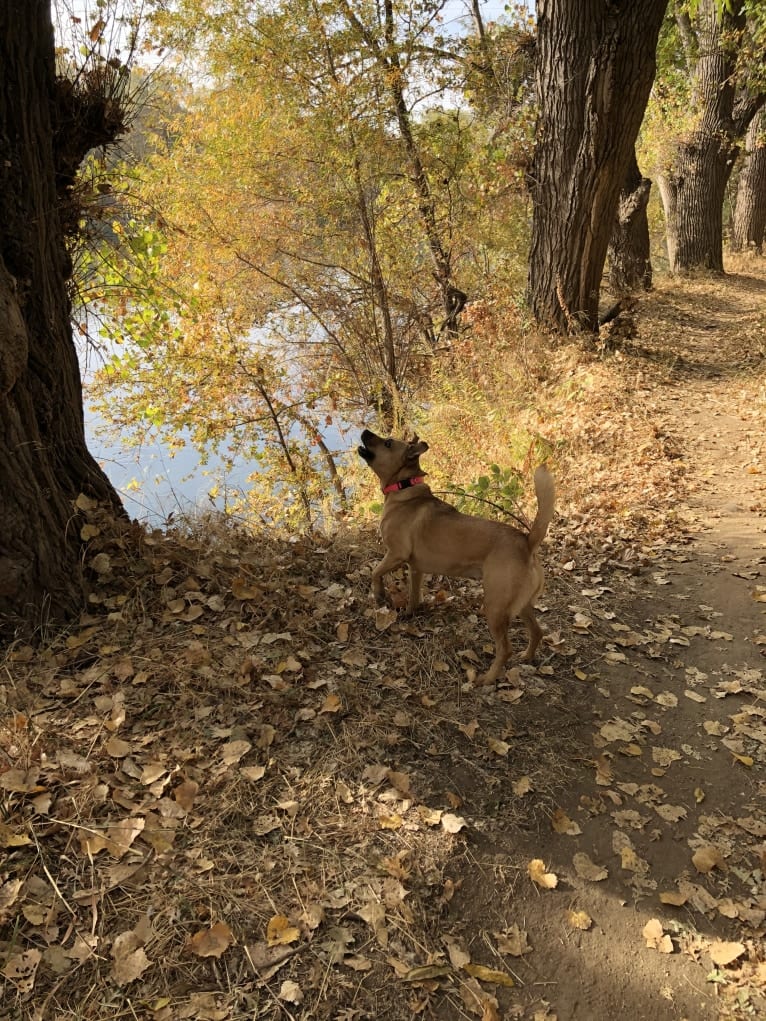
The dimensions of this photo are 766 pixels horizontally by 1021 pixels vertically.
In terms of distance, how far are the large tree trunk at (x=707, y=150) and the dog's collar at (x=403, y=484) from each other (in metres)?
15.7

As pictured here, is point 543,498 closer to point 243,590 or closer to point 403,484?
point 403,484

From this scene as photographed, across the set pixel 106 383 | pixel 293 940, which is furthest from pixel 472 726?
pixel 106 383

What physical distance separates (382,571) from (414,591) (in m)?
0.29

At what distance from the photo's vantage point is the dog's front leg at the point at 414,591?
4645 mm

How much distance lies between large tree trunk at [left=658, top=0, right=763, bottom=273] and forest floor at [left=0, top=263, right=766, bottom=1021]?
570 inches

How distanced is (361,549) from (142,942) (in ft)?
11.5

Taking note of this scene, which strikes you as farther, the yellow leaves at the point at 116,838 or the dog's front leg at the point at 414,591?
the dog's front leg at the point at 414,591

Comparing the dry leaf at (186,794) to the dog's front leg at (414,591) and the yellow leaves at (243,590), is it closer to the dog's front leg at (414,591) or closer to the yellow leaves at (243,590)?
the yellow leaves at (243,590)

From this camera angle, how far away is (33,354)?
3.96 meters

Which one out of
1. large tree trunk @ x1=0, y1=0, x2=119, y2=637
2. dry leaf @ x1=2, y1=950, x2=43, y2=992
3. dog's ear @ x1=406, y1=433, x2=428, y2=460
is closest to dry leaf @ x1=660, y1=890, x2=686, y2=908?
dry leaf @ x1=2, y1=950, x2=43, y2=992

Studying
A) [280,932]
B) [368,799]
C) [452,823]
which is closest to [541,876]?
[452,823]

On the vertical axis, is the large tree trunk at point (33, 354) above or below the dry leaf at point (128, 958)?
above

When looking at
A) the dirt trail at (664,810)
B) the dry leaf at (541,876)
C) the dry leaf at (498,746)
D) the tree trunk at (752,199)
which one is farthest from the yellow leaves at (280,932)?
the tree trunk at (752,199)

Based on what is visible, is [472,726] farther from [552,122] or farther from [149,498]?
[552,122]
